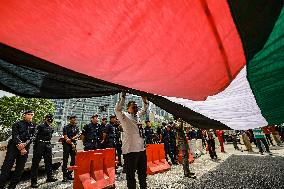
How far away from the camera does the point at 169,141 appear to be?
37.9 ft

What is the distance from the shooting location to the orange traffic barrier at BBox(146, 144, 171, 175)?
8.05 meters

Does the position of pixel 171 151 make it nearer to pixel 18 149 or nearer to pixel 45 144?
pixel 45 144

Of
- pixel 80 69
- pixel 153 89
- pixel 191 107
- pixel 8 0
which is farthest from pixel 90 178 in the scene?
pixel 8 0

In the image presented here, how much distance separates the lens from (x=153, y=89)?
2791 millimetres

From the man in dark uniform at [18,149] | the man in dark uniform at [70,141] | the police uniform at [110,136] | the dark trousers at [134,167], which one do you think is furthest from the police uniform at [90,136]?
the dark trousers at [134,167]

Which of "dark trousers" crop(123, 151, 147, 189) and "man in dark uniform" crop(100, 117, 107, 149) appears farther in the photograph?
"man in dark uniform" crop(100, 117, 107, 149)

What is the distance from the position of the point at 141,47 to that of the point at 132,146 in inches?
106

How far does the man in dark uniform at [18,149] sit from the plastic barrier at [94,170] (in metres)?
1.48

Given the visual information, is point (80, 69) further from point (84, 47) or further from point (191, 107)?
point (191, 107)

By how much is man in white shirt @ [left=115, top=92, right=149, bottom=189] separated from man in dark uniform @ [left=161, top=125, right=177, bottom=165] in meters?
6.97

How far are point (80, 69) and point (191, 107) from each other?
215cm

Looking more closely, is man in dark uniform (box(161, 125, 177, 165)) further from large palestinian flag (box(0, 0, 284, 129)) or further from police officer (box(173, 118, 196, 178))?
large palestinian flag (box(0, 0, 284, 129))

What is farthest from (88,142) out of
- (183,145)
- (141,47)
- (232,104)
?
(141,47)

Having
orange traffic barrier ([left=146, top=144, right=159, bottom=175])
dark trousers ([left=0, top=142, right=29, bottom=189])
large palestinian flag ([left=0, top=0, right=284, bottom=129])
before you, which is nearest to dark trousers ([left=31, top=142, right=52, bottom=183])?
dark trousers ([left=0, top=142, right=29, bottom=189])
